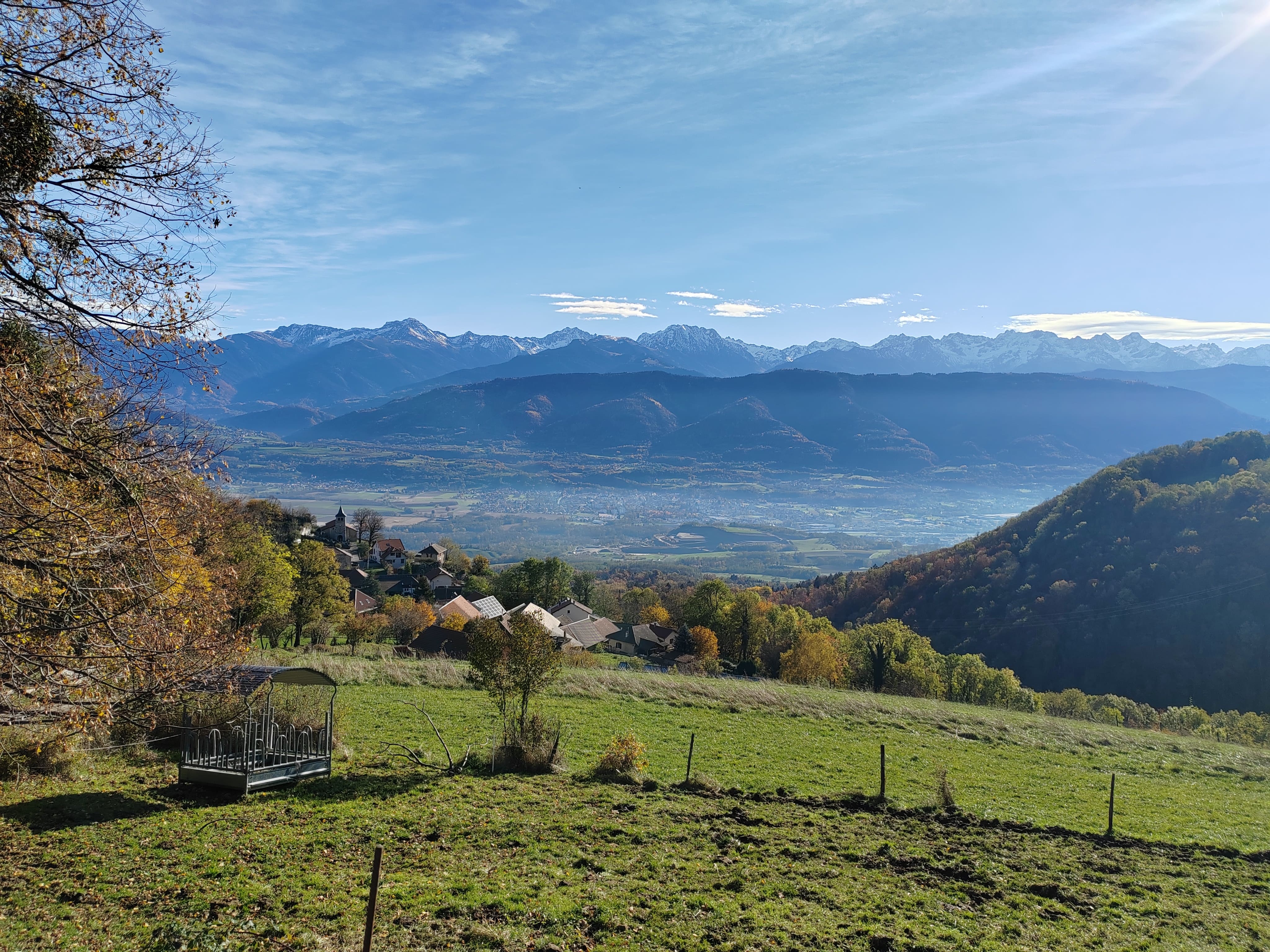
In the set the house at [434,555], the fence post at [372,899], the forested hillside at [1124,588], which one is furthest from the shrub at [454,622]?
the forested hillside at [1124,588]

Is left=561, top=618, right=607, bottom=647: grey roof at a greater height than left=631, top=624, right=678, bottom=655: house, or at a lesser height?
greater

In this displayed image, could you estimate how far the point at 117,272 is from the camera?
671cm

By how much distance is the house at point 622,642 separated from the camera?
62906mm

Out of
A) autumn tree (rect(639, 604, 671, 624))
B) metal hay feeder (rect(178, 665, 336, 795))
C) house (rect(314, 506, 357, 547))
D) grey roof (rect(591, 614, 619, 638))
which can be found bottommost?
autumn tree (rect(639, 604, 671, 624))

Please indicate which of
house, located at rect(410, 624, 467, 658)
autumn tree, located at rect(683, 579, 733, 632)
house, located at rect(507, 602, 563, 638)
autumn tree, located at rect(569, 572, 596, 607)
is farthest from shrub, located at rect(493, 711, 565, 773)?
autumn tree, located at rect(569, 572, 596, 607)

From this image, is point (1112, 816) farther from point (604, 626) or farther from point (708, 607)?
point (708, 607)

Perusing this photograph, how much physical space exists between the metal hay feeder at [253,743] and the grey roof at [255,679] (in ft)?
0.06

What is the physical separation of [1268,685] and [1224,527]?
25469mm

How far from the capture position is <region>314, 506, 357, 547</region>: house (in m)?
94.5

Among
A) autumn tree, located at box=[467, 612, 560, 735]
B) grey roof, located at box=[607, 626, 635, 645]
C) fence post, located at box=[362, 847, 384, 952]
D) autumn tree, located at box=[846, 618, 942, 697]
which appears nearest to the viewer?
fence post, located at box=[362, 847, 384, 952]

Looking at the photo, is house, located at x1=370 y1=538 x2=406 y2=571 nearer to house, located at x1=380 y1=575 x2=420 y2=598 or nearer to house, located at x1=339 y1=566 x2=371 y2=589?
house, located at x1=380 y1=575 x2=420 y2=598

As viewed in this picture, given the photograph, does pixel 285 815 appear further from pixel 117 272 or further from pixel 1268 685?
pixel 1268 685

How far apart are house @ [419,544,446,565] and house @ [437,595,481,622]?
27.3 m

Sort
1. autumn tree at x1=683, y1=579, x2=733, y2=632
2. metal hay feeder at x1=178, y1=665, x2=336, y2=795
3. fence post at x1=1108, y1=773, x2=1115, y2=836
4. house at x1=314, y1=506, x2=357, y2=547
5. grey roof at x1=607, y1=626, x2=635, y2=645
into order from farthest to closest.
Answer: house at x1=314, y1=506, x2=357, y2=547
autumn tree at x1=683, y1=579, x2=733, y2=632
grey roof at x1=607, y1=626, x2=635, y2=645
fence post at x1=1108, y1=773, x2=1115, y2=836
metal hay feeder at x1=178, y1=665, x2=336, y2=795
